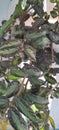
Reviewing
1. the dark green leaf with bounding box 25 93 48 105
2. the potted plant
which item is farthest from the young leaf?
the dark green leaf with bounding box 25 93 48 105

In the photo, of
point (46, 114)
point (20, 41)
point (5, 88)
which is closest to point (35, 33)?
point (20, 41)

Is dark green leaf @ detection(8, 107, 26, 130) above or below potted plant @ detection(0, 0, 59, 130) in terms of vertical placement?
below

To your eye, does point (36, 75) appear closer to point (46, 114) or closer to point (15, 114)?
point (15, 114)

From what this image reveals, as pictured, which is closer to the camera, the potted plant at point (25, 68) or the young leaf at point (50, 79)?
the potted plant at point (25, 68)

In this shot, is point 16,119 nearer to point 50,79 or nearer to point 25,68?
point 25,68

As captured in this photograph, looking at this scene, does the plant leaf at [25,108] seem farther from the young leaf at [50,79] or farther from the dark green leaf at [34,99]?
the young leaf at [50,79]

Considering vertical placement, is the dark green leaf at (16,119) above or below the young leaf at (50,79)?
below

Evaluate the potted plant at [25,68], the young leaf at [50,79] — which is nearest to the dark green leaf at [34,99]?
the potted plant at [25,68]

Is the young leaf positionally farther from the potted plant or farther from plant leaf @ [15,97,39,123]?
plant leaf @ [15,97,39,123]
